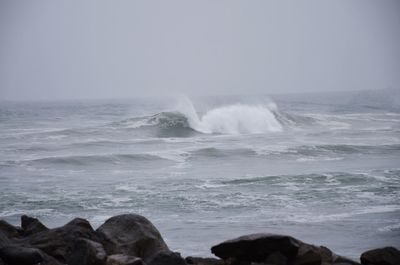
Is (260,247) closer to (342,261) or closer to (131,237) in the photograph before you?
(342,261)

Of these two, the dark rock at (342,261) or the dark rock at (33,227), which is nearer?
the dark rock at (342,261)

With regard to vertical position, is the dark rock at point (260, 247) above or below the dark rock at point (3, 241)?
below

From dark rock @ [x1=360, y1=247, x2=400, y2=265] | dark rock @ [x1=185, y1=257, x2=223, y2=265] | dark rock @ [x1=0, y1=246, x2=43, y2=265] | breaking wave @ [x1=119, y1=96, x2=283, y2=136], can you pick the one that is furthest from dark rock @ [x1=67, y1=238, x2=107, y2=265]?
breaking wave @ [x1=119, y1=96, x2=283, y2=136]

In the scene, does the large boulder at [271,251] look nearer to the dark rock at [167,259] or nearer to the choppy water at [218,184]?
the dark rock at [167,259]

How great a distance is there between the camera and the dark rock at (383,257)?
6.05 metres

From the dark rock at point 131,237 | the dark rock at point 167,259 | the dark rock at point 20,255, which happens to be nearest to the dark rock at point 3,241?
the dark rock at point 20,255

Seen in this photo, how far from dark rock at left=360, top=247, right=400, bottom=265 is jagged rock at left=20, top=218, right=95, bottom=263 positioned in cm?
349

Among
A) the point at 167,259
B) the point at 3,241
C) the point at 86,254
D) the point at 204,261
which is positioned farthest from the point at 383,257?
the point at 3,241

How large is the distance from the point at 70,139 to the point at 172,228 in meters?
21.2

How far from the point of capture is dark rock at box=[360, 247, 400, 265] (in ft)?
19.9

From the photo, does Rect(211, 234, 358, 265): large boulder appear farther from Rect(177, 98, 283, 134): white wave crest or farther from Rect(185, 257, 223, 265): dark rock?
Rect(177, 98, 283, 134): white wave crest

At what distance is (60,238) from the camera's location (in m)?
6.49

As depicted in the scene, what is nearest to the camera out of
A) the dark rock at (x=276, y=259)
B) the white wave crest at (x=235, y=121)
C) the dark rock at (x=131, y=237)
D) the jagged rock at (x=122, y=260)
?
the jagged rock at (x=122, y=260)

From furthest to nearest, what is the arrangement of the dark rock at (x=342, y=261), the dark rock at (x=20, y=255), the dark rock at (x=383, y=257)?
the dark rock at (x=342, y=261) < the dark rock at (x=383, y=257) < the dark rock at (x=20, y=255)
